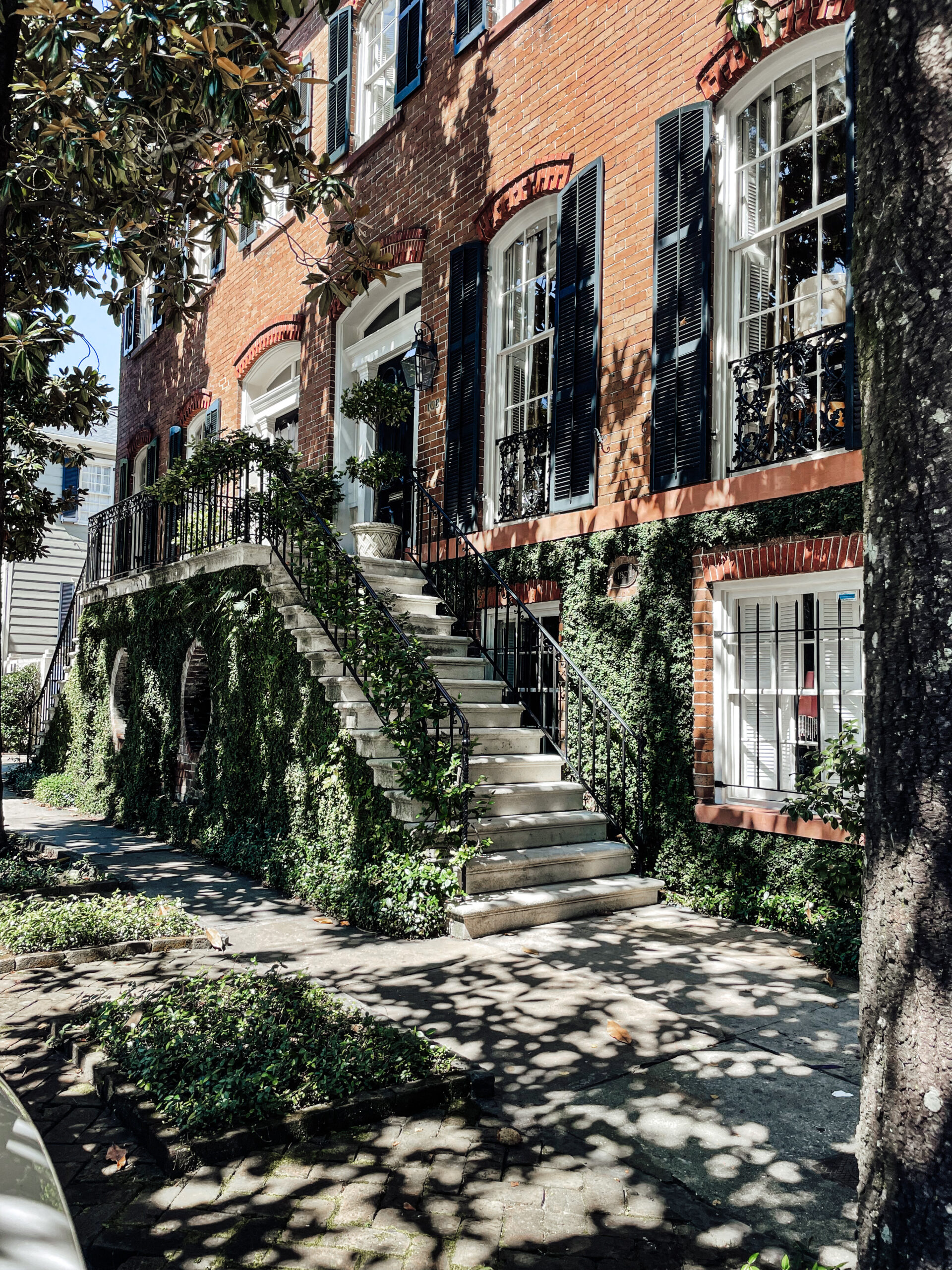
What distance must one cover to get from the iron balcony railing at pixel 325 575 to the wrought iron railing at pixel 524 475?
180cm

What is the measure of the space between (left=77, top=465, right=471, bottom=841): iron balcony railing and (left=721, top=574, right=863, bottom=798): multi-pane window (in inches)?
81.9

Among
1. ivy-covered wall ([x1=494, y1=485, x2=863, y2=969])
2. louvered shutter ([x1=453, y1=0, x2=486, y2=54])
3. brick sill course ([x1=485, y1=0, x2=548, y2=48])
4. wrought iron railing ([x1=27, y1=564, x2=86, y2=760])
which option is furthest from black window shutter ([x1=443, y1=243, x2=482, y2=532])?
wrought iron railing ([x1=27, y1=564, x2=86, y2=760])

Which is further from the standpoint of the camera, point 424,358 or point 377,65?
point 377,65

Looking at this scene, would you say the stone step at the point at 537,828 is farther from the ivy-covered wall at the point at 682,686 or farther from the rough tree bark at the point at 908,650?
the rough tree bark at the point at 908,650

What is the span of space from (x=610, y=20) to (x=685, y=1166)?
907cm

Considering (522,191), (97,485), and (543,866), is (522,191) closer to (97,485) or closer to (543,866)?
(543,866)

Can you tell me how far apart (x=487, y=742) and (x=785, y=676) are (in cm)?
249

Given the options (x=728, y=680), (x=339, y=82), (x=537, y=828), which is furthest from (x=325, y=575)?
(x=339, y=82)

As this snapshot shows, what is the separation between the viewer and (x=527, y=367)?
956 cm

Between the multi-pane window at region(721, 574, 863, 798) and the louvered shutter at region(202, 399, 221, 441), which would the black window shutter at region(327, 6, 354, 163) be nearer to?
the louvered shutter at region(202, 399, 221, 441)

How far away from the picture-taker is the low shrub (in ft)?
61.0

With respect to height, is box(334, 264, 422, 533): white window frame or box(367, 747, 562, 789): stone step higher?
box(334, 264, 422, 533): white window frame

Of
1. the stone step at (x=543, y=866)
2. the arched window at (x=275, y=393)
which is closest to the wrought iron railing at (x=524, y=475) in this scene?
the stone step at (x=543, y=866)

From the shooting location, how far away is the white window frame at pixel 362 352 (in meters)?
11.4
